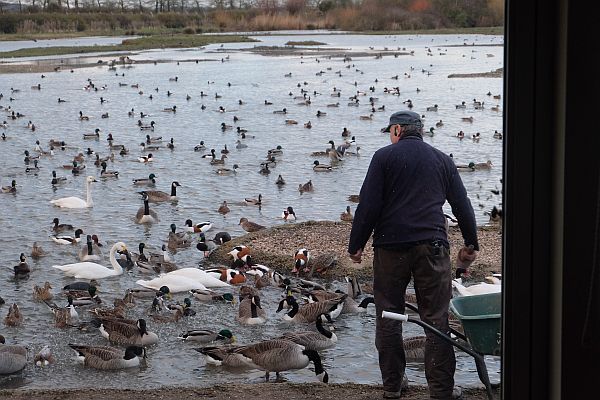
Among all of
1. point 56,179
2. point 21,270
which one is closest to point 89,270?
point 21,270

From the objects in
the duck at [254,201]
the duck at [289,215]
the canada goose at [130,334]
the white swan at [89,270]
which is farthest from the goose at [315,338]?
the duck at [254,201]

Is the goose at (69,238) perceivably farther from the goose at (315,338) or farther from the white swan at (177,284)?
the goose at (315,338)

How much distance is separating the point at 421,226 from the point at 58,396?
1.92m

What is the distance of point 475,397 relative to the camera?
171 inches

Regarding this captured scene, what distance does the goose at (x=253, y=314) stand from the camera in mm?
6742

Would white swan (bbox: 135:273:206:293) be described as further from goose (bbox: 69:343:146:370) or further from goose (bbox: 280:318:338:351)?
goose (bbox: 69:343:146:370)

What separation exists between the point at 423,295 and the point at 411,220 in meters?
0.32

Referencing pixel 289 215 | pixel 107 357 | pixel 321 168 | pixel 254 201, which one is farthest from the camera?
pixel 321 168

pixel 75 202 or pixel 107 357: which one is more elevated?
pixel 107 357

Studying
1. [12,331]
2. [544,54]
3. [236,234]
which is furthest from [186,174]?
[544,54]

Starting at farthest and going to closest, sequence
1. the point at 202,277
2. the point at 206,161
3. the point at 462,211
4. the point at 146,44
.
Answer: the point at 146,44
the point at 206,161
the point at 202,277
the point at 462,211

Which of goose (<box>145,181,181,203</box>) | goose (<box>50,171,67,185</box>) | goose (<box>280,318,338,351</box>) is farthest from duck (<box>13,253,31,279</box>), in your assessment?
goose (<box>50,171,67,185</box>)

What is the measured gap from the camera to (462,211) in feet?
12.2

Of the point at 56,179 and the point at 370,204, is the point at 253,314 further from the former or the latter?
the point at 56,179
